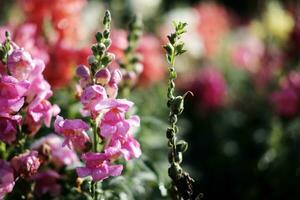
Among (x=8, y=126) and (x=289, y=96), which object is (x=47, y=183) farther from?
(x=289, y=96)

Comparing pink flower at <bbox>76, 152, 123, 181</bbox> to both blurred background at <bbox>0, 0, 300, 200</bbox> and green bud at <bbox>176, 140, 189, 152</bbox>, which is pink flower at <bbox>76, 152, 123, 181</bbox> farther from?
blurred background at <bbox>0, 0, 300, 200</bbox>

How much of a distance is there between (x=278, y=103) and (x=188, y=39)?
2.65 meters

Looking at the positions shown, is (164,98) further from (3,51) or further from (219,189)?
(3,51)

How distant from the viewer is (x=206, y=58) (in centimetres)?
619

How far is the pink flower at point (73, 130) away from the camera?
6.14ft

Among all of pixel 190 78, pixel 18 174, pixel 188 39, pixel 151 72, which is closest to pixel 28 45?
pixel 18 174

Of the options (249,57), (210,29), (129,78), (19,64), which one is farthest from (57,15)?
(210,29)

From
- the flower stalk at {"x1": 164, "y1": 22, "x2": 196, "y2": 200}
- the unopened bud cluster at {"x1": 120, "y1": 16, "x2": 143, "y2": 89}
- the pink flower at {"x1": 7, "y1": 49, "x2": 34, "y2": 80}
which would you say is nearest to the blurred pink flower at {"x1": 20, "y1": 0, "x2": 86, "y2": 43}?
the unopened bud cluster at {"x1": 120, "y1": 16, "x2": 143, "y2": 89}

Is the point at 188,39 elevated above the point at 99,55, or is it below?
above

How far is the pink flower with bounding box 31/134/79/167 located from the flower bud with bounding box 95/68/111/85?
0.40 metres

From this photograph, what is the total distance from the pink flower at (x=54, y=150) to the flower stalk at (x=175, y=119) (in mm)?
471

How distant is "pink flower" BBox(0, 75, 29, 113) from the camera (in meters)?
1.90

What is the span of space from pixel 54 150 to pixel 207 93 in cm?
261

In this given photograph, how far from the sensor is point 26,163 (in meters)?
1.94
